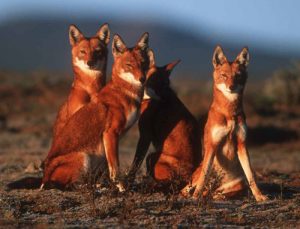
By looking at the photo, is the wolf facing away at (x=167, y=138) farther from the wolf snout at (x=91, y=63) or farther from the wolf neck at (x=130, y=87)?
the wolf snout at (x=91, y=63)

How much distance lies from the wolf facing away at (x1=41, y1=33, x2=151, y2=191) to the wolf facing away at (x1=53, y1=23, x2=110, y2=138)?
958 millimetres

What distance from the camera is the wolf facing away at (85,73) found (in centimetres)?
1121

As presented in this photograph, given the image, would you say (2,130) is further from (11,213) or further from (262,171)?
(11,213)

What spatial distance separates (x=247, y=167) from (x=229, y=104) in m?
0.88

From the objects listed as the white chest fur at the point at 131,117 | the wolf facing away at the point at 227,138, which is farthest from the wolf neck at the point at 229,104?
the white chest fur at the point at 131,117

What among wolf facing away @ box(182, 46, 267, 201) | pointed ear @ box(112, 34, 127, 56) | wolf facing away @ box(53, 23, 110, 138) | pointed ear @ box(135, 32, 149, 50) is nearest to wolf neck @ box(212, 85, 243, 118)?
wolf facing away @ box(182, 46, 267, 201)

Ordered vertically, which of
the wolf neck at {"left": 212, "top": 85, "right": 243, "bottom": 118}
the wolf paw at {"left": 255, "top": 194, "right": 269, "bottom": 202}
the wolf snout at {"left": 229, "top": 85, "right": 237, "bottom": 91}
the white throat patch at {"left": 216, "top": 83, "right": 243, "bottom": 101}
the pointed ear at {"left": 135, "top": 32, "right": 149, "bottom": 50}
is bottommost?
the wolf paw at {"left": 255, "top": 194, "right": 269, "bottom": 202}

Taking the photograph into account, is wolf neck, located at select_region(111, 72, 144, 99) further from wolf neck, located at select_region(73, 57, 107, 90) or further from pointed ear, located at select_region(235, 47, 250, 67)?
pointed ear, located at select_region(235, 47, 250, 67)

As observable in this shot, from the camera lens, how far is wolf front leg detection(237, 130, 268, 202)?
9.31m

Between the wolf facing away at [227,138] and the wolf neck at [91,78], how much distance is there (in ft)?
7.93

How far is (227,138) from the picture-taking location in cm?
938

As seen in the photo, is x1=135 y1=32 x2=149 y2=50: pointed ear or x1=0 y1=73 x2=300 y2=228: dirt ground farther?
x1=135 y1=32 x2=149 y2=50: pointed ear

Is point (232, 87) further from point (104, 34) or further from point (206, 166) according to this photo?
point (104, 34)

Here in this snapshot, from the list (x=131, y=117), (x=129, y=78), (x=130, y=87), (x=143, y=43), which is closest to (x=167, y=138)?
(x=131, y=117)
